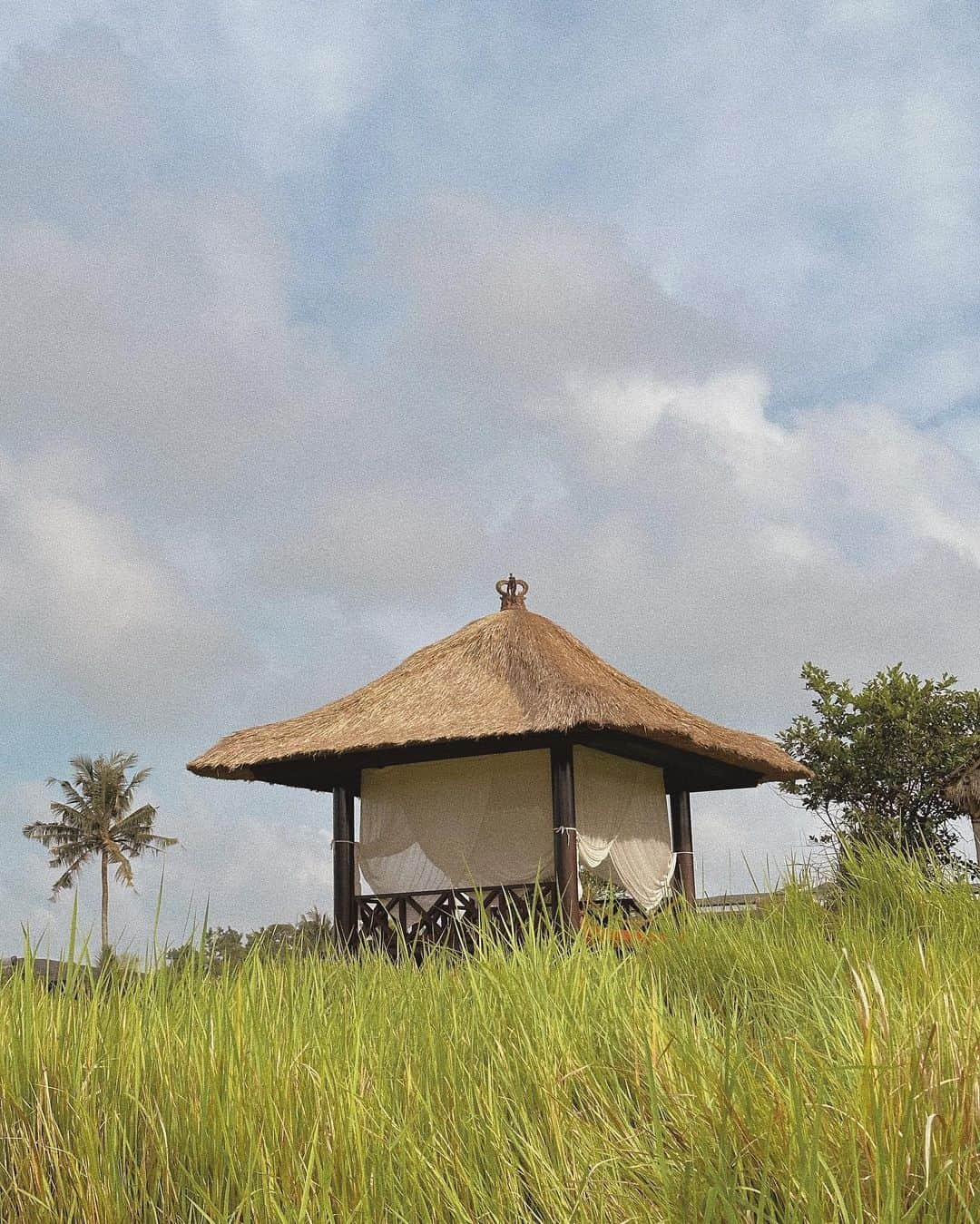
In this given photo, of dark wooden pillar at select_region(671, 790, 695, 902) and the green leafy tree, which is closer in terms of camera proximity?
dark wooden pillar at select_region(671, 790, 695, 902)

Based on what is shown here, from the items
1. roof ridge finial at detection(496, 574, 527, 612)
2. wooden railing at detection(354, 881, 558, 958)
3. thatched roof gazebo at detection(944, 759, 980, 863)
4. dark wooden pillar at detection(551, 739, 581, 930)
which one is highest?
roof ridge finial at detection(496, 574, 527, 612)

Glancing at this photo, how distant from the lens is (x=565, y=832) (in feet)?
32.1

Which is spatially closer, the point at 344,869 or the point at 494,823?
the point at 494,823

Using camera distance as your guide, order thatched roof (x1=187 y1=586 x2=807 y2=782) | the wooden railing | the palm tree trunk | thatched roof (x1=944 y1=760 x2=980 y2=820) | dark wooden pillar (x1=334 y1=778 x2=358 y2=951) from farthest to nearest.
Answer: the palm tree trunk → thatched roof (x1=944 y1=760 x2=980 y2=820) → dark wooden pillar (x1=334 y1=778 x2=358 y2=951) → the wooden railing → thatched roof (x1=187 y1=586 x2=807 y2=782)

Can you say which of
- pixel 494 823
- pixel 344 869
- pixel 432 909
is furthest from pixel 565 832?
pixel 344 869

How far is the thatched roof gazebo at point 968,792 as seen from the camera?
15.3m

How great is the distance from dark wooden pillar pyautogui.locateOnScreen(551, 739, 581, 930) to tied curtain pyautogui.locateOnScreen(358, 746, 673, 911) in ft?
1.24

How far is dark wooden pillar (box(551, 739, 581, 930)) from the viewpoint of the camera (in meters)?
9.65

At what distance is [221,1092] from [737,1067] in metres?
1.28

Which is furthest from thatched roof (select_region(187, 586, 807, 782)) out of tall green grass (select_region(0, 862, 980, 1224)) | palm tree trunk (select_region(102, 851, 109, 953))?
palm tree trunk (select_region(102, 851, 109, 953))

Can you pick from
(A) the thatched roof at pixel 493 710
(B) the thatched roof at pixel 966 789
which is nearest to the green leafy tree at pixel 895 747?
(B) the thatched roof at pixel 966 789

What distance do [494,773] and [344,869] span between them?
155cm

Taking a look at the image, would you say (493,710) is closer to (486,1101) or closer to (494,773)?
(494,773)

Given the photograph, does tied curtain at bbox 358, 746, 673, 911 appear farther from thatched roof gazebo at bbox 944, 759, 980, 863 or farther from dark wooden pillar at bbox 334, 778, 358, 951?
thatched roof gazebo at bbox 944, 759, 980, 863
